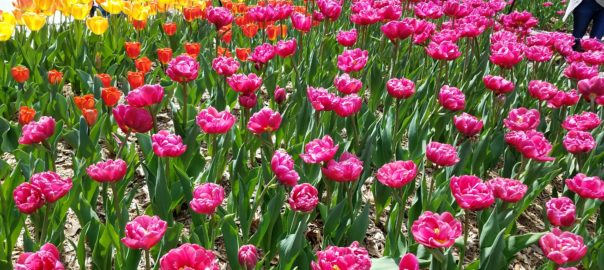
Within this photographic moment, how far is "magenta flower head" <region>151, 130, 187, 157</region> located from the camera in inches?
66.7

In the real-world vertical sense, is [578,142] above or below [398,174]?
below

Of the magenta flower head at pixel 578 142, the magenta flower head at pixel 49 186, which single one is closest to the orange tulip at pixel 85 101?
the magenta flower head at pixel 49 186

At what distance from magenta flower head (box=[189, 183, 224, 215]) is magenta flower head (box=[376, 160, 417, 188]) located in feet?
1.56

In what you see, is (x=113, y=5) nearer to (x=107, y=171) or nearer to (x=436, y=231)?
(x=107, y=171)

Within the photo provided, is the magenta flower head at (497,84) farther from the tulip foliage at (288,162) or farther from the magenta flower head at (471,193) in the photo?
the magenta flower head at (471,193)

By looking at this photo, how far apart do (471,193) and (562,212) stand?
36cm

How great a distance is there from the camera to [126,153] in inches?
88.5

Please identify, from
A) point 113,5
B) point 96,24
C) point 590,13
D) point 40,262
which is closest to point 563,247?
point 40,262

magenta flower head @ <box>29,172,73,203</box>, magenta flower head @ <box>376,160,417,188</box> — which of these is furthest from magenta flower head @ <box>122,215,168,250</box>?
magenta flower head @ <box>376,160,417,188</box>

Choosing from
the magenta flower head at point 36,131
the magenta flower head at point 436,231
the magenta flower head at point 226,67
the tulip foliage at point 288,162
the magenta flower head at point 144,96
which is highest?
the magenta flower head at point 144,96

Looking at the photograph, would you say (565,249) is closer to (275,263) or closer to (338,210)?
(338,210)

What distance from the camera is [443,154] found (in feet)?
5.90

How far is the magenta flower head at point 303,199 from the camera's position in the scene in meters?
1.51

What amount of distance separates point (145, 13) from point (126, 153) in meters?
1.66
